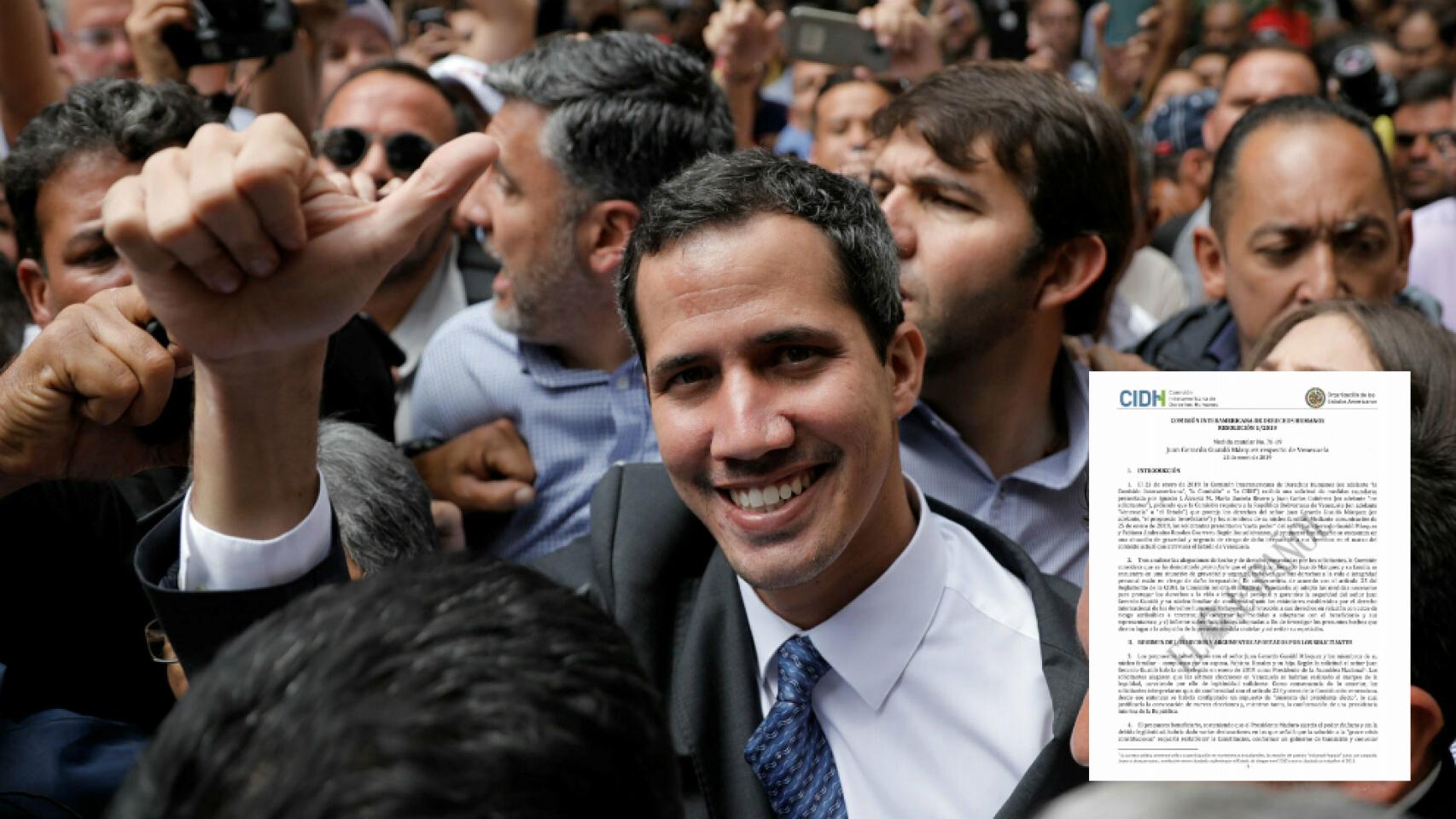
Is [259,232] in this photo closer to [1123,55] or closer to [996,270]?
[996,270]

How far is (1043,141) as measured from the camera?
2.97 meters

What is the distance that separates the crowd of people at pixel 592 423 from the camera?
44.5 inches

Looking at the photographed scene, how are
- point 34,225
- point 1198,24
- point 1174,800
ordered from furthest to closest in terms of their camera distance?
point 1198,24 < point 34,225 < point 1174,800

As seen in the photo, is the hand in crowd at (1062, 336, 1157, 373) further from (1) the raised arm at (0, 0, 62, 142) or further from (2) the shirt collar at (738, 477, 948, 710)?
(1) the raised arm at (0, 0, 62, 142)

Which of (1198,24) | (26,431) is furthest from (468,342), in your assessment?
(1198,24)

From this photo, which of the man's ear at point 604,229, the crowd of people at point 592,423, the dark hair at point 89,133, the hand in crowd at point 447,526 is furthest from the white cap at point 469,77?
the hand in crowd at point 447,526

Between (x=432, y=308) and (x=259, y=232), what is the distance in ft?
8.92

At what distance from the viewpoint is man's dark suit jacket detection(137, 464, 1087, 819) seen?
1932mm

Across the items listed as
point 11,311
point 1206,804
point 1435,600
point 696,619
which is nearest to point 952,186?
point 696,619

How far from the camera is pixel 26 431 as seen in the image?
5.77ft

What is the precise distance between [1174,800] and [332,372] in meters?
2.35

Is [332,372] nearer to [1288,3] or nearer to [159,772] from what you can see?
[159,772]

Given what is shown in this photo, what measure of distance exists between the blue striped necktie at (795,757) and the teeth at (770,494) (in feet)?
0.83

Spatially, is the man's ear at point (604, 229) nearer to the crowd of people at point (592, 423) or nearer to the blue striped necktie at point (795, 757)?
the crowd of people at point (592, 423)
